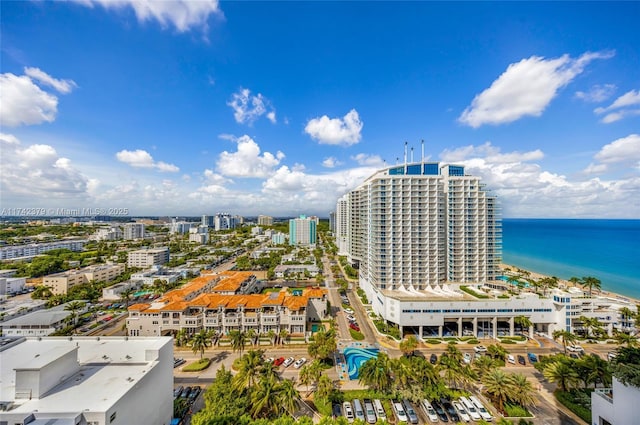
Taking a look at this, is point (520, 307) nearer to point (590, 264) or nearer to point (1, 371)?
point (1, 371)

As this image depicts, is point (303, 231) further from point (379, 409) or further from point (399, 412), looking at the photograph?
point (399, 412)

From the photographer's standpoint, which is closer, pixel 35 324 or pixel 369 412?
pixel 369 412

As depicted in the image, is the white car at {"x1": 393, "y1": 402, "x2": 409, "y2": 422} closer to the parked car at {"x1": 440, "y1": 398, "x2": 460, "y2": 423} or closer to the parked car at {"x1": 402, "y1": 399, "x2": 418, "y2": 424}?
the parked car at {"x1": 402, "y1": 399, "x2": 418, "y2": 424}

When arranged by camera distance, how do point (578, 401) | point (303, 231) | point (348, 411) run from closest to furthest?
point (348, 411) < point (578, 401) < point (303, 231)

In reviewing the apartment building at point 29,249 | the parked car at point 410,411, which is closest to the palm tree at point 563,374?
the parked car at point 410,411

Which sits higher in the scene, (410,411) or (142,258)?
(142,258)

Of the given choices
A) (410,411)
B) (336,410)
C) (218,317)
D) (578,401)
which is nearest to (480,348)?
(578,401)

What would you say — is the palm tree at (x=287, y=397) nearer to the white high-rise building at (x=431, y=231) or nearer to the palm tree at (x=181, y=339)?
the palm tree at (x=181, y=339)
